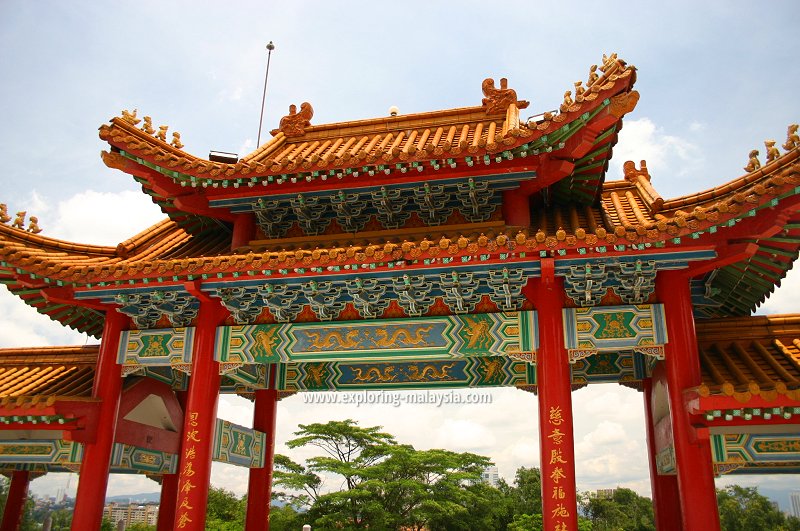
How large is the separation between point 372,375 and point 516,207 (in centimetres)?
400

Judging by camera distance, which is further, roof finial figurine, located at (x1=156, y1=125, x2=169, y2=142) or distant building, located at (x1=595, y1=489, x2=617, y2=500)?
distant building, located at (x1=595, y1=489, x2=617, y2=500)

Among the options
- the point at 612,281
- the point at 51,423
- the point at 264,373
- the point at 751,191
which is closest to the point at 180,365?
the point at 51,423

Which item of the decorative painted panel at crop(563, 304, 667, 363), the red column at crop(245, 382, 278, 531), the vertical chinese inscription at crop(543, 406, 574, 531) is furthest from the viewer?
the red column at crop(245, 382, 278, 531)

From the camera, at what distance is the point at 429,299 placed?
7.97 m

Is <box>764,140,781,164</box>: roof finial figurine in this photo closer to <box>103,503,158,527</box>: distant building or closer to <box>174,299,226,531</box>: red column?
<box>174,299,226,531</box>: red column

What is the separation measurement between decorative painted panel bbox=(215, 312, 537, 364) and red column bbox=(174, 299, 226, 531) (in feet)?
0.60

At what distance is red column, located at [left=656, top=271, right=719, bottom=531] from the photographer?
21.1 feet

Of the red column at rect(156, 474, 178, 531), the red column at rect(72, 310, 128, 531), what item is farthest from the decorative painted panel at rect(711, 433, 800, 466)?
the red column at rect(156, 474, 178, 531)

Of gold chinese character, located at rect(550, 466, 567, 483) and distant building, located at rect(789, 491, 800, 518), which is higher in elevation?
gold chinese character, located at rect(550, 466, 567, 483)

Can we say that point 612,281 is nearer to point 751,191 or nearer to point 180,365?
point 751,191

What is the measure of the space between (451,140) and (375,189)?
2.18 metres

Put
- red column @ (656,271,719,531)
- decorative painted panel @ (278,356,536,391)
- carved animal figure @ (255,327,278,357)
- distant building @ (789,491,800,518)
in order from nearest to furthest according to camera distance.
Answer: red column @ (656,271,719,531), carved animal figure @ (255,327,278,357), distant building @ (789,491,800,518), decorative painted panel @ (278,356,536,391)

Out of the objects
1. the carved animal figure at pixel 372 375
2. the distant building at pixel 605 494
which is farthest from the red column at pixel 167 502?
the distant building at pixel 605 494

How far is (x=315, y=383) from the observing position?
1090cm
